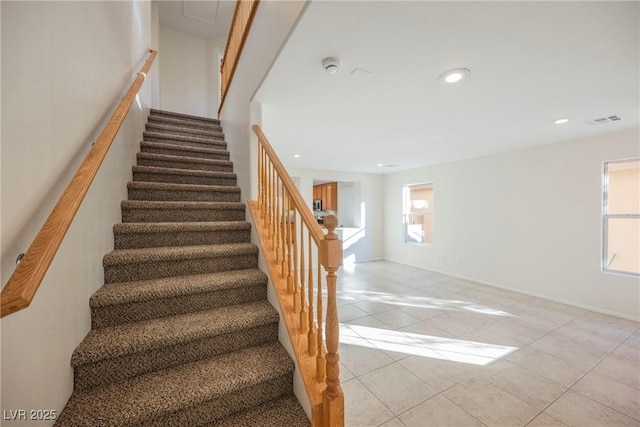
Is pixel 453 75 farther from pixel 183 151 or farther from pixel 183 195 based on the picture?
pixel 183 151

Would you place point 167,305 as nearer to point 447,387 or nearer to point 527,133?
point 447,387

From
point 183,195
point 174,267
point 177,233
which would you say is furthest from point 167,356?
point 183,195

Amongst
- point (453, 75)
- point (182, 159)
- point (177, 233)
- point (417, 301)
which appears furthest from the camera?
point (417, 301)

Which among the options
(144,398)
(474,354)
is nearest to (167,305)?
(144,398)

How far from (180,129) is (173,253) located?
7.45ft

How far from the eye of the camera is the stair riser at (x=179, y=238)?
1863mm

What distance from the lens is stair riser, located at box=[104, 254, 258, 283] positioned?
1.64m

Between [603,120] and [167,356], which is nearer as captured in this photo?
[167,356]

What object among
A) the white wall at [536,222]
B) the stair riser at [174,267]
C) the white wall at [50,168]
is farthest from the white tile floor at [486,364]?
the white wall at [50,168]

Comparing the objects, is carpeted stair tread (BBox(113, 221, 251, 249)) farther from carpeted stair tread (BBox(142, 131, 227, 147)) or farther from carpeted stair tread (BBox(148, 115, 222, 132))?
carpeted stair tread (BBox(148, 115, 222, 132))

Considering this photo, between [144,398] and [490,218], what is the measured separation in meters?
5.08

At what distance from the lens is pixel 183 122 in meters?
3.56

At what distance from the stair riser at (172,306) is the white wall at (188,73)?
4745mm

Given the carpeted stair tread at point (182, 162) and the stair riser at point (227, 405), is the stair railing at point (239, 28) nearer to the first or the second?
the carpeted stair tread at point (182, 162)
